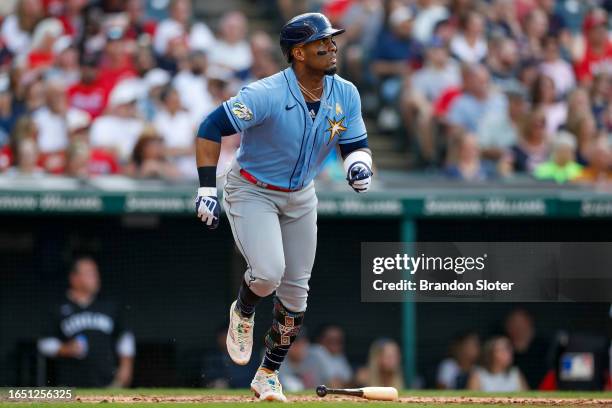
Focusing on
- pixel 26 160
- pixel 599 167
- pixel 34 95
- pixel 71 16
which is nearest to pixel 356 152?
pixel 26 160

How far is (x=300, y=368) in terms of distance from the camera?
→ 1048 centimetres

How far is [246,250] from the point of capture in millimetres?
6805

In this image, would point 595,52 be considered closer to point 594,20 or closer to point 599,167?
point 594,20

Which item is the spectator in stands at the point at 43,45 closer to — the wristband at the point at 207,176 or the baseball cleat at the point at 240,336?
the baseball cleat at the point at 240,336

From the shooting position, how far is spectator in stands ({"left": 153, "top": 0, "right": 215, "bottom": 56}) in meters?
12.3

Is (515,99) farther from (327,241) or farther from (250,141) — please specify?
(250,141)

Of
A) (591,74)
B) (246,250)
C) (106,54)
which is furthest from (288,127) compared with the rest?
(591,74)

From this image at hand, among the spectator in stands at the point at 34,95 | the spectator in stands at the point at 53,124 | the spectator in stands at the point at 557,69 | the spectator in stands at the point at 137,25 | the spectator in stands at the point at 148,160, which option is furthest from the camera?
the spectator in stands at the point at 557,69

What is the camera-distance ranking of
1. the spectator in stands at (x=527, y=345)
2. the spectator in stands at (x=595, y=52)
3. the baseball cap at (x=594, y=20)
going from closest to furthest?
the spectator in stands at (x=527, y=345) < the spectator in stands at (x=595, y=52) < the baseball cap at (x=594, y=20)

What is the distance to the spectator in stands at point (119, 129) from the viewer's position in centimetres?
1109

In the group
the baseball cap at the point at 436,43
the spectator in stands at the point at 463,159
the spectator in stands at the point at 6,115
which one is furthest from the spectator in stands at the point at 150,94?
the baseball cap at the point at 436,43

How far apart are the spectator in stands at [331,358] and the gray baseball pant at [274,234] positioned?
3510 millimetres

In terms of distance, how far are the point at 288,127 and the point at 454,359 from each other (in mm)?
4659

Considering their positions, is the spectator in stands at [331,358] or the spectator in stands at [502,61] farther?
the spectator in stands at [502,61]
